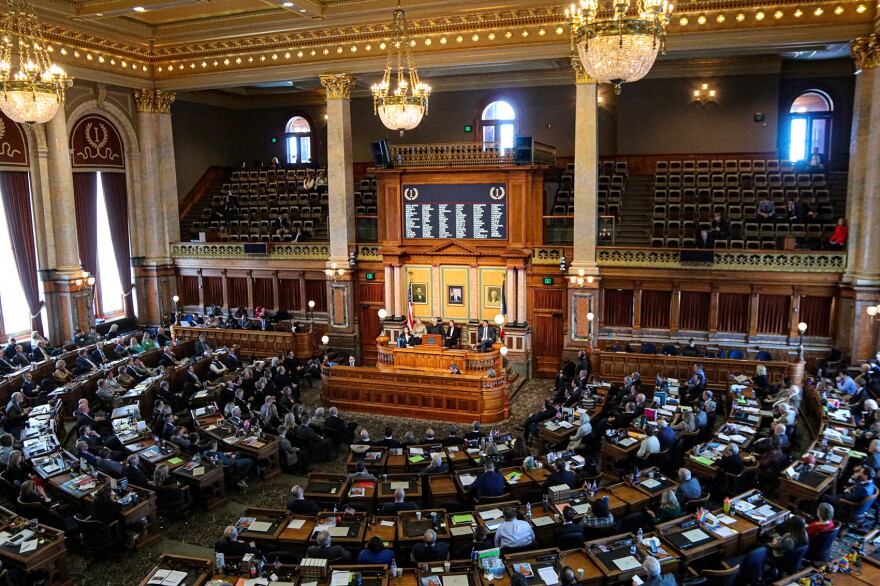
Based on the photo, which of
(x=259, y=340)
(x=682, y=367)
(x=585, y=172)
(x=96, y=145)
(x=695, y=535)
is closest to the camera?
(x=695, y=535)

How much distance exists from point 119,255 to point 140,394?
9.65 m

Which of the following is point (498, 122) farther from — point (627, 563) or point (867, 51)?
point (627, 563)

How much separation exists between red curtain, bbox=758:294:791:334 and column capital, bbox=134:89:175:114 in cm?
2015

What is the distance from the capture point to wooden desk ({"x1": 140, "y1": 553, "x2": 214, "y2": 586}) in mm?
7430

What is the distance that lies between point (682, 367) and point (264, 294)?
14.0 m

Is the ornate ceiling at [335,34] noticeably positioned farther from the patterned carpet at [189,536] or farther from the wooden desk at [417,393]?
the patterned carpet at [189,536]

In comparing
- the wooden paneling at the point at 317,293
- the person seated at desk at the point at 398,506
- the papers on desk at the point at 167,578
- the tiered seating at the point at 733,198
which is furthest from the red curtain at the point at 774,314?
the papers on desk at the point at 167,578

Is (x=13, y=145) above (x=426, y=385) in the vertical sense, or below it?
above

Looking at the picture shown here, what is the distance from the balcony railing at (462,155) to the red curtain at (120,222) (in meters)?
9.91

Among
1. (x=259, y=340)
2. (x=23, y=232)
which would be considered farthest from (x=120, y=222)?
(x=259, y=340)

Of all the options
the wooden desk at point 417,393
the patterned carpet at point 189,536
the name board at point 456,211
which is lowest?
the patterned carpet at point 189,536

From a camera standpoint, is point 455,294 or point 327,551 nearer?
point 327,551

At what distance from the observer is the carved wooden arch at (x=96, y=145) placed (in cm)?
2070

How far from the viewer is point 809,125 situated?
2225cm
